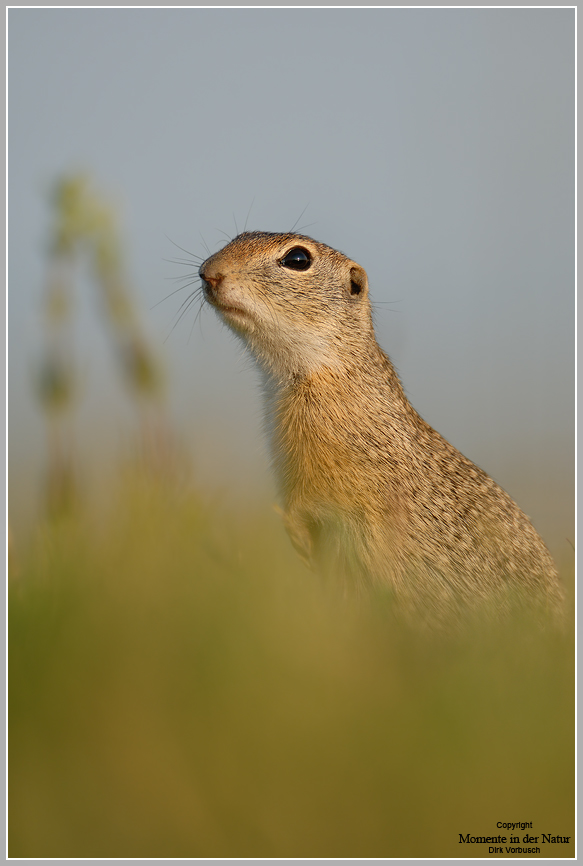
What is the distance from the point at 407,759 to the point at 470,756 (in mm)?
261

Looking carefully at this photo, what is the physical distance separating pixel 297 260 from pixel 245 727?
9.21 ft

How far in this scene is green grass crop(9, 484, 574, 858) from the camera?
2781 millimetres

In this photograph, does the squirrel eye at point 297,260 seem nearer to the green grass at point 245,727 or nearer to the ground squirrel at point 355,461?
the ground squirrel at point 355,461

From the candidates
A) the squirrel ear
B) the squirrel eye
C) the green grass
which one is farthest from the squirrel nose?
the green grass

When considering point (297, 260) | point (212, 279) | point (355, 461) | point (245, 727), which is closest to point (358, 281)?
point (297, 260)

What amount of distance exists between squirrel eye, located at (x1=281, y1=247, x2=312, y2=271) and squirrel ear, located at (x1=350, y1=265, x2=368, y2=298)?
0.33 m

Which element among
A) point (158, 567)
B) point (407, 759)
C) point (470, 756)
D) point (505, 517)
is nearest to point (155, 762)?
point (158, 567)

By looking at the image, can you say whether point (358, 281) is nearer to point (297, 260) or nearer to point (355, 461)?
point (297, 260)

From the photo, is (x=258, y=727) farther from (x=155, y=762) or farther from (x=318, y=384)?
(x=318, y=384)

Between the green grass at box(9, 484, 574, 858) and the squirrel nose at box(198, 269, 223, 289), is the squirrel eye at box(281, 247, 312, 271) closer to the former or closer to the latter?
the squirrel nose at box(198, 269, 223, 289)

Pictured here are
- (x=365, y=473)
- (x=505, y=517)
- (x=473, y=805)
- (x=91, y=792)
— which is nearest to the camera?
(x=91, y=792)

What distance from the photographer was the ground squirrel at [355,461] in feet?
13.2

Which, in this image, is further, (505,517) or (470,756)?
(505,517)

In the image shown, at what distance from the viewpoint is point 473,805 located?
292 centimetres
